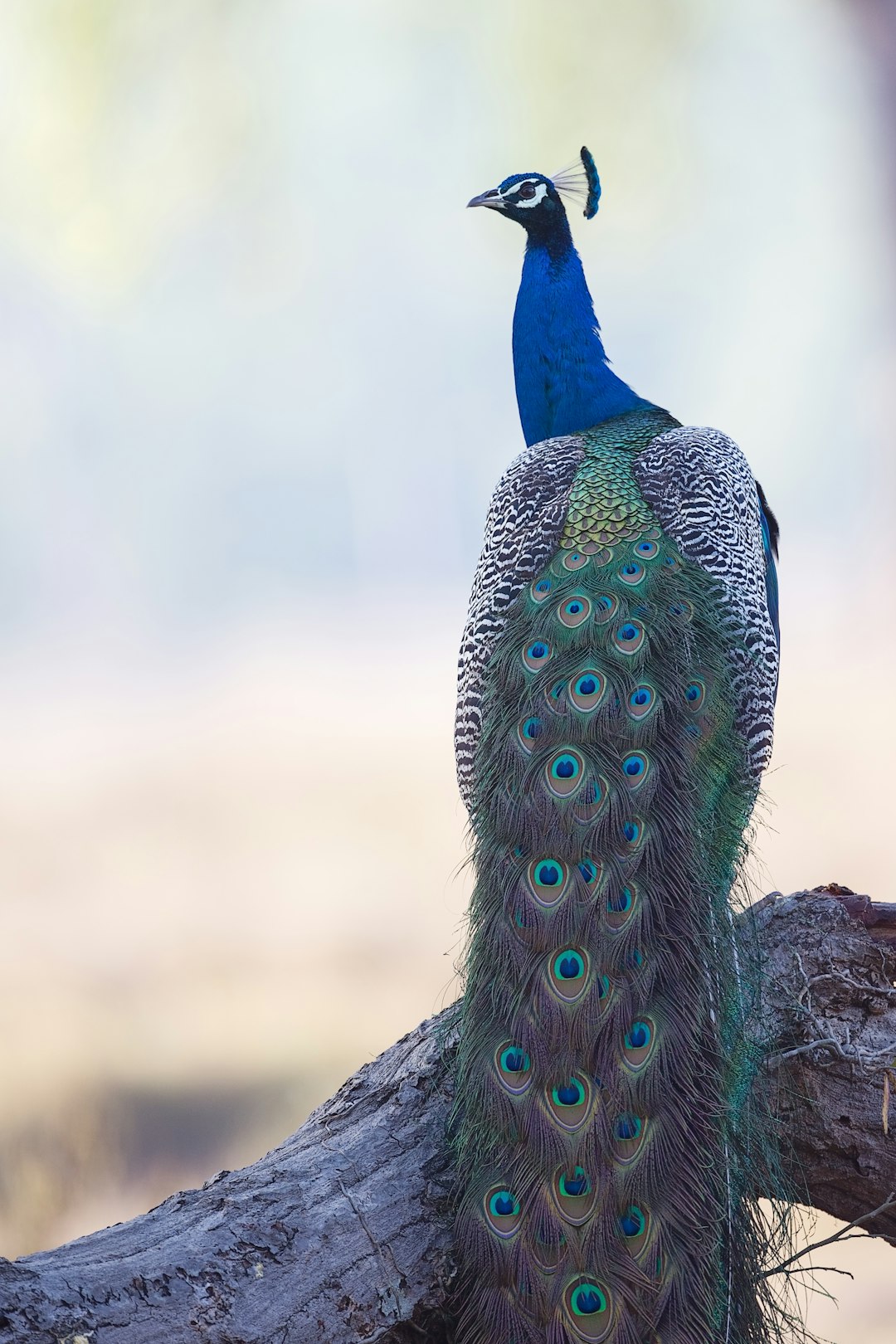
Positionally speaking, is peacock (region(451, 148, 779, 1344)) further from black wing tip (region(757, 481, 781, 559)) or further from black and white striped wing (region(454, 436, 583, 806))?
black wing tip (region(757, 481, 781, 559))

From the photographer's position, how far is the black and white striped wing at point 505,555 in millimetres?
3336

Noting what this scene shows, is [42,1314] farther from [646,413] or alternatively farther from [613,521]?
[646,413]

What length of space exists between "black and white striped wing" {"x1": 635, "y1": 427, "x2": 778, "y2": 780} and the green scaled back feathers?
109 mm

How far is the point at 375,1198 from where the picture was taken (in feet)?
8.75

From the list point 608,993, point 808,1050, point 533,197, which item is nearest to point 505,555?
point 608,993

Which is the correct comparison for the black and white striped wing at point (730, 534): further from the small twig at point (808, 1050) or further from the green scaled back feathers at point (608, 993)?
the small twig at point (808, 1050)

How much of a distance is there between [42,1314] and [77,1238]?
36 centimetres

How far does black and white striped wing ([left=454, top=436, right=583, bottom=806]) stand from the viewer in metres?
3.34

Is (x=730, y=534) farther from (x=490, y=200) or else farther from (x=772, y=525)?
(x=490, y=200)

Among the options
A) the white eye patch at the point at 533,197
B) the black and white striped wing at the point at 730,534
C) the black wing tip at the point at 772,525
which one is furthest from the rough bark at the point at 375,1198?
the white eye patch at the point at 533,197

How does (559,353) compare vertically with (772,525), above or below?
above

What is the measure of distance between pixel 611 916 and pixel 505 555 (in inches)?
49.2

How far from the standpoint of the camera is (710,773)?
299 cm

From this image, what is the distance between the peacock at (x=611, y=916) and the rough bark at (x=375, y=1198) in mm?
167
